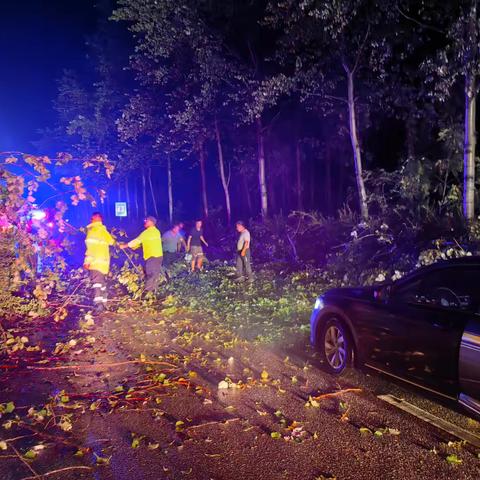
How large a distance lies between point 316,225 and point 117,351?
8338mm

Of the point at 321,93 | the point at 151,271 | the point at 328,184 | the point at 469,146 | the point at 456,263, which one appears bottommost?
the point at 151,271

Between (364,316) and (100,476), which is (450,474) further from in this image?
(100,476)

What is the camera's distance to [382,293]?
16.6 ft

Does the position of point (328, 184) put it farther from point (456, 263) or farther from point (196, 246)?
point (456, 263)

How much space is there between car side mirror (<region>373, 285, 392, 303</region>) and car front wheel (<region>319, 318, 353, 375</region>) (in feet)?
2.16

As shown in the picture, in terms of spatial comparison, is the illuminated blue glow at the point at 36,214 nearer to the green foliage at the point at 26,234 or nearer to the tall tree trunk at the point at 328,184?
the green foliage at the point at 26,234

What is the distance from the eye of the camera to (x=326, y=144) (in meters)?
18.6

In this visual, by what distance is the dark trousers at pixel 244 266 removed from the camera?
12172 mm

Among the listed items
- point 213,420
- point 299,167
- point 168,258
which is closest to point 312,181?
point 299,167

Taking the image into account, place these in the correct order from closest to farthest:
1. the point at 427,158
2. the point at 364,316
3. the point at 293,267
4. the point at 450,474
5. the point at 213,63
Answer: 1. the point at 450,474
2. the point at 364,316
3. the point at 293,267
4. the point at 427,158
5. the point at 213,63

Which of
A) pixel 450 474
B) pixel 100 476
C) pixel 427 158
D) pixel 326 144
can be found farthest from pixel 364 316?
pixel 326 144

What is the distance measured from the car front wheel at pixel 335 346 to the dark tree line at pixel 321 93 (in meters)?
5.92

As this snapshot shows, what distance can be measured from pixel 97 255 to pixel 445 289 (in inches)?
274

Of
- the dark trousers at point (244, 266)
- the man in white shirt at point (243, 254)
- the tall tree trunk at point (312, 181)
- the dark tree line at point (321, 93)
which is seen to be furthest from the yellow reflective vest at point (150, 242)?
the tall tree trunk at point (312, 181)
